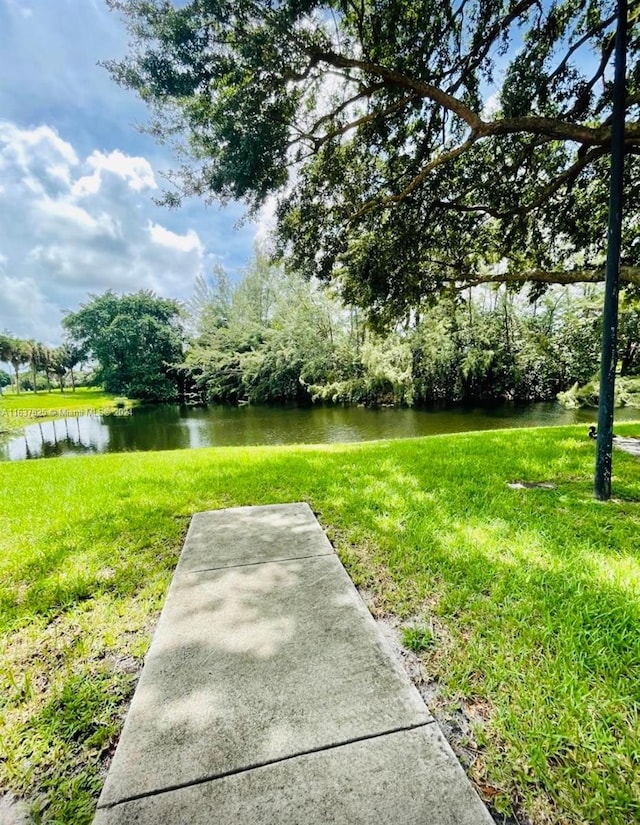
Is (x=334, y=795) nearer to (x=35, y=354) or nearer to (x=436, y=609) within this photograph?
(x=436, y=609)

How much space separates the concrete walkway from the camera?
39.3 inches

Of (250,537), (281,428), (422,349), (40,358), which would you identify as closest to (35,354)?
(40,358)

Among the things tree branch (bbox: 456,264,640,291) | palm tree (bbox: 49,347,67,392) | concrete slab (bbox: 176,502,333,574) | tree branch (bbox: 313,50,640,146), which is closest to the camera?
concrete slab (bbox: 176,502,333,574)

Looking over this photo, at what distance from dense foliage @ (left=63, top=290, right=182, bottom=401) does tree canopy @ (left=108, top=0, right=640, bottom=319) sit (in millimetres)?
27452

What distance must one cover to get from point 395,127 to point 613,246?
12.5 feet

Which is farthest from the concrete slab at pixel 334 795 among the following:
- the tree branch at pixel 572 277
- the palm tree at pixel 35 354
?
the palm tree at pixel 35 354

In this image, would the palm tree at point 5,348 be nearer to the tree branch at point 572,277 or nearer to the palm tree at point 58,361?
the palm tree at point 58,361

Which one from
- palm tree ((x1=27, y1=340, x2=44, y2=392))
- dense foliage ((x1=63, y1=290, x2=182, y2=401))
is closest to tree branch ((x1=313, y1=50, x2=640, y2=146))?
dense foliage ((x1=63, y1=290, x2=182, y2=401))

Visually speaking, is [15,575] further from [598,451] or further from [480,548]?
[598,451]

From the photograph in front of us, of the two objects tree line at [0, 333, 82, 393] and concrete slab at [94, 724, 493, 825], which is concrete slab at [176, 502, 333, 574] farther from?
tree line at [0, 333, 82, 393]

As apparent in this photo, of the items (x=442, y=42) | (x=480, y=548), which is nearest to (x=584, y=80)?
(x=442, y=42)

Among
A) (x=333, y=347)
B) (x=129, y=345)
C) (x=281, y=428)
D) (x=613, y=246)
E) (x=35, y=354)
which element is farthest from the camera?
(x=35, y=354)

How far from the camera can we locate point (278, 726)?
4.04ft

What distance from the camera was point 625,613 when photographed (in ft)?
5.68
